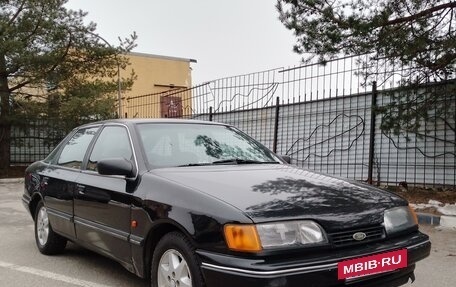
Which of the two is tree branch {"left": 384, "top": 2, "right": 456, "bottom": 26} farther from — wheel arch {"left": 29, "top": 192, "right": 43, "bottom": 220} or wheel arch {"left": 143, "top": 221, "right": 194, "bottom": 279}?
wheel arch {"left": 29, "top": 192, "right": 43, "bottom": 220}

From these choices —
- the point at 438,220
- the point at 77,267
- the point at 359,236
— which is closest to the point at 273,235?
the point at 359,236

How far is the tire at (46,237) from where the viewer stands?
535 cm

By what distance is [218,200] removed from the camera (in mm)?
3068

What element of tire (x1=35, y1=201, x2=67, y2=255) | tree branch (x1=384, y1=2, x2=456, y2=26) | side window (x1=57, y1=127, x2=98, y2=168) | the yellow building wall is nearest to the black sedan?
side window (x1=57, y1=127, x2=98, y2=168)

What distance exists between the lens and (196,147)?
4301 mm

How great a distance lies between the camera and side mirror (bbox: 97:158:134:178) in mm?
3785

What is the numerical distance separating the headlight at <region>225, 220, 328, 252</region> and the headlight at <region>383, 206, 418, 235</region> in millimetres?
616

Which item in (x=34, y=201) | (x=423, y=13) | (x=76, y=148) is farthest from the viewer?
(x=423, y=13)

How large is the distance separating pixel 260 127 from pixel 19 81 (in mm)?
8200

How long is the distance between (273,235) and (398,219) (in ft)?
3.60

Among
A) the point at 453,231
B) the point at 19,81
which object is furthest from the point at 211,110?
the point at 453,231

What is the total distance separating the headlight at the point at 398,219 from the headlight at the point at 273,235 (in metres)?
0.62

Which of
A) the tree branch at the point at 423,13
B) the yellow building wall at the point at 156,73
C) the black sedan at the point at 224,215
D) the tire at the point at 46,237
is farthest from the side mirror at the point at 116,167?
the yellow building wall at the point at 156,73

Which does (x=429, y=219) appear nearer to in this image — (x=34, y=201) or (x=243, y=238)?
(x=243, y=238)
